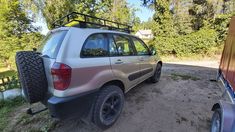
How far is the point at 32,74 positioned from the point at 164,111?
272 centimetres

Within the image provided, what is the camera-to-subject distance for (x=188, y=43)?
11203 millimetres

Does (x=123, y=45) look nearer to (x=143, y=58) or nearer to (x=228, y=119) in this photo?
(x=143, y=58)

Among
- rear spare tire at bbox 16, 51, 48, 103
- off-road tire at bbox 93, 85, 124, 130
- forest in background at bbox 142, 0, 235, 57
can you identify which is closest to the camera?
rear spare tire at bbox 16, 51, 48, 103

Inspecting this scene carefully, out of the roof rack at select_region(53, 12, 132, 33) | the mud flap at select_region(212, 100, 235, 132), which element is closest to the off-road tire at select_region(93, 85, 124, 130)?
the roof rack at select_region(53, 12, 132, 33)

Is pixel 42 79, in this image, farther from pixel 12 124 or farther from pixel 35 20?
pixel 35 20

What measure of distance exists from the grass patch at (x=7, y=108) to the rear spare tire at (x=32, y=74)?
1.36 meters

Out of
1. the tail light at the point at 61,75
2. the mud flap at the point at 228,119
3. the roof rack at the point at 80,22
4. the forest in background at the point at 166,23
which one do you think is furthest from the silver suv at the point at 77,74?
the forest in background at the point at 166,23

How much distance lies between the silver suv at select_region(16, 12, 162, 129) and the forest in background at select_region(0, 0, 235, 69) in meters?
10.1

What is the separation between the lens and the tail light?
199 cm

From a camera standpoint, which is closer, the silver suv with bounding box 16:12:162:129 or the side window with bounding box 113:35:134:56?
the silver suv with bounding box 16:12:162:129

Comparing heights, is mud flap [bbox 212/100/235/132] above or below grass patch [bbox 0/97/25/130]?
above

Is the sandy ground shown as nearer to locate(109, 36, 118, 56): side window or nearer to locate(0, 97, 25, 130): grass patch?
locate(0, 97, 25, 130): grass patch

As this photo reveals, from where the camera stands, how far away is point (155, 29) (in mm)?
12547

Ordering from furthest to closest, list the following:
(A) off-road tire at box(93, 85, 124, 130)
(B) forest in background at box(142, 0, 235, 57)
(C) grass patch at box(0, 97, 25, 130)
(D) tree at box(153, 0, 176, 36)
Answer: (D) tree at box(153, 0, 176, 36) < (B) forest in background at box(142, 0, 235, 57) < (C) grass patch at box(0, 97, 25, 130) < (A) off-road tire at box(93, 85, 124, 130)
